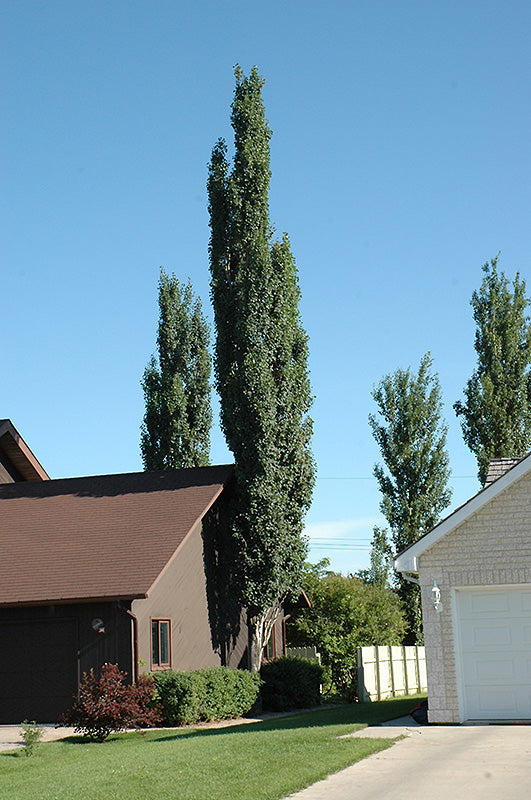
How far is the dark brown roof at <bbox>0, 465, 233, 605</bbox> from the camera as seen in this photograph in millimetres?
21469

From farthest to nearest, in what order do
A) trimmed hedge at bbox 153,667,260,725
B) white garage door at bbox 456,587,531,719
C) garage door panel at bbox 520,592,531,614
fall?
trimmed hedge at bbox 153,667,260,725, garage door panel at bbox 520,592,531,614, white garage door at bbox 456,587,531,719

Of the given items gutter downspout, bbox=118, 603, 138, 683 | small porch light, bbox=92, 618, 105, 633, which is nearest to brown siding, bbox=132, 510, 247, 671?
gutter downspout, bbox=118, 603, 138, 683

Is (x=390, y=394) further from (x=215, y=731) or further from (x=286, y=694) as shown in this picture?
(x=215, y=731)

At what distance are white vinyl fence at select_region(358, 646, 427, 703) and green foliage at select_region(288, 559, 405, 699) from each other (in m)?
1.21

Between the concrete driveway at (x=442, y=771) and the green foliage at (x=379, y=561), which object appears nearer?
the concrete driveway at (x=442, y=771)

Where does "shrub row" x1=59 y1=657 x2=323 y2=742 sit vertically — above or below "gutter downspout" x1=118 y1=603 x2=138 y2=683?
below

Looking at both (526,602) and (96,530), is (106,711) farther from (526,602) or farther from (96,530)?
(526,602)

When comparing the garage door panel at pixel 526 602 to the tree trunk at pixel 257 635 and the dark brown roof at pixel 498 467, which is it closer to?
the dark brown roof at pixel 498 467

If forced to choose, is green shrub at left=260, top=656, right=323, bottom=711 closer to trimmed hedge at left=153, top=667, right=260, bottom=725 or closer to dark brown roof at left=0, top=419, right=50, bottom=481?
trimmed hedge at left=153, top=667, right=260, bottom=725

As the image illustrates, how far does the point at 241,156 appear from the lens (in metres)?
28.8

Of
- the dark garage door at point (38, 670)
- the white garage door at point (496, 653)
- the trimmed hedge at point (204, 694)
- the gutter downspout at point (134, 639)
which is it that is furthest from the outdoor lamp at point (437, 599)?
the dark garage door at point (38, 670)

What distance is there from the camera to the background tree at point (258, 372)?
2505 cm

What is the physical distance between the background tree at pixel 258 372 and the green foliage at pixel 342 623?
13.4 ft

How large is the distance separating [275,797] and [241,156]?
22.5 m
